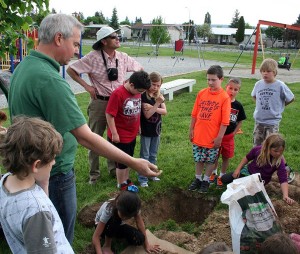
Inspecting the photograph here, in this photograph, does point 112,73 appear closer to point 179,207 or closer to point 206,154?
point 206,154

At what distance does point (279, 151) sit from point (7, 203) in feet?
9.67

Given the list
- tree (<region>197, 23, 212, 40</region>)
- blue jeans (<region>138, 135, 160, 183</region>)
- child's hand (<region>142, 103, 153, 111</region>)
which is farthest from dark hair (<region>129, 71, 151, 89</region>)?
tree (<region>197, 23, 212, 40</region>)

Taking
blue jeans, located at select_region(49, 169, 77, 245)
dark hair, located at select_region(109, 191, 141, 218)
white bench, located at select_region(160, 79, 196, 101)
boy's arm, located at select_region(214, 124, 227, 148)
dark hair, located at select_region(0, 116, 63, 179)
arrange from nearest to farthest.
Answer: dark hair, located at select_region(0, 116, 63, 179) < blue jeans, located at select_region(49, 169, 77, 245) < dark hair, located at select_region(109, 191, 141, 218) < boy's arm, located at select_region(214, 124, 227, 148) < white bench, located at select_region(160, 79, 196, 101)

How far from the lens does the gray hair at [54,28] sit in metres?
2.15

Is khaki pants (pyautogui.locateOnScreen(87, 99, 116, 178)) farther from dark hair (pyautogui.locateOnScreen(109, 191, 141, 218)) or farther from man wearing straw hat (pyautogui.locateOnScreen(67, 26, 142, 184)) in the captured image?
dark hair (pyautogui.locateOnScreen(109, 191, 141, 218))

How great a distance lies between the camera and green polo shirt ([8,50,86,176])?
2031 mm

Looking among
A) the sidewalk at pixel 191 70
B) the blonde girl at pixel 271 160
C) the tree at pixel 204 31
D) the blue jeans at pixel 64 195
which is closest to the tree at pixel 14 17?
the blue jeans at pixel 64 195

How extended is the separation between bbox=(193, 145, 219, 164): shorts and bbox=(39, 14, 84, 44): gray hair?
2.61 m

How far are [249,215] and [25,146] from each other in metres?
2.18

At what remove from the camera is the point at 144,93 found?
448cm

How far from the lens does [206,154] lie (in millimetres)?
4391

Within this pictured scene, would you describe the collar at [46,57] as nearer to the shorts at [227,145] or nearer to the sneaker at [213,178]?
the shorts at [227,145]

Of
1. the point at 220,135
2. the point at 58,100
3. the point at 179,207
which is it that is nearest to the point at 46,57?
the point at 58,100

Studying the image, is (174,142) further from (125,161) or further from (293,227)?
(125,161)
